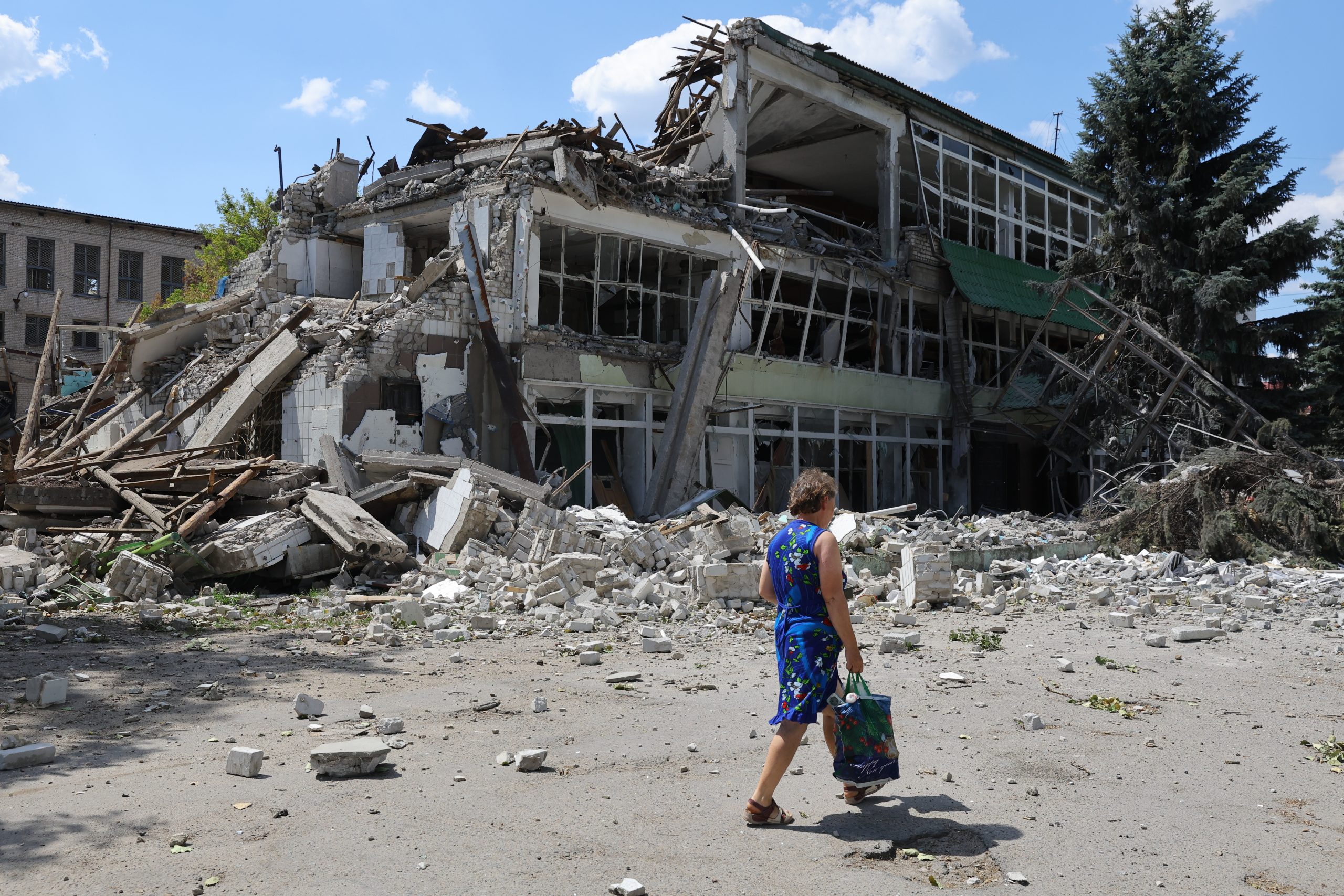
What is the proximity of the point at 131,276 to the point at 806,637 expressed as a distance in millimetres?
43558

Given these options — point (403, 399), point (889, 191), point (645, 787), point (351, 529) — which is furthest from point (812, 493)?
point (889, 191)

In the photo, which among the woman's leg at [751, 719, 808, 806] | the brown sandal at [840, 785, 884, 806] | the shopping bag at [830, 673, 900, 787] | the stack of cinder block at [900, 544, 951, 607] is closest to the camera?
the woman's leg at [751, 719, 808, 806]

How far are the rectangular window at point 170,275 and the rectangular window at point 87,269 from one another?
2.25 meters

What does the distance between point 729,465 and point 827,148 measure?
9.74 m

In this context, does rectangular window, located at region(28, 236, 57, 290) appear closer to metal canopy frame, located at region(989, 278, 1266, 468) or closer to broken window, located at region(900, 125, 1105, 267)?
broken window, located at region(900, 125, 1105, 267)

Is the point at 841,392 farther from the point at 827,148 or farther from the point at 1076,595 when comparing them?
the point at 1076,595

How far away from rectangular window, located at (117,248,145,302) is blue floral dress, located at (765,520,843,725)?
42.6 meters

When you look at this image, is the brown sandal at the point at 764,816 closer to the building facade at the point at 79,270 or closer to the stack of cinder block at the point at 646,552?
the stack of cinder block at the point at 646,552

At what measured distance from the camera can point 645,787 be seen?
467cm

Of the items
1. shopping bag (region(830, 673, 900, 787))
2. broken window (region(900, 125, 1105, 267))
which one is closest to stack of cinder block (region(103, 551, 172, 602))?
shopping bag (region(830, 673, 900, 787))

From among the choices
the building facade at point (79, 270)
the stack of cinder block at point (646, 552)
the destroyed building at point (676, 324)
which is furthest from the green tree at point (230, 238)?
the stack of cinder block at point (646, 552)

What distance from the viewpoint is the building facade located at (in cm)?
3769

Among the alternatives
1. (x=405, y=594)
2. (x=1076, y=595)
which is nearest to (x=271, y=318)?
(x=405, y=594)

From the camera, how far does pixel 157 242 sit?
4103 centimetres
